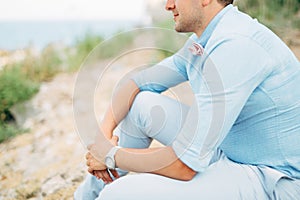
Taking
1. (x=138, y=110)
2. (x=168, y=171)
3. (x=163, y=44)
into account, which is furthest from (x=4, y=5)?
(x=168, y=171)

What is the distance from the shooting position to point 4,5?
646 cm

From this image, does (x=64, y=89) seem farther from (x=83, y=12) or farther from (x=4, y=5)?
(x=4, y=5)

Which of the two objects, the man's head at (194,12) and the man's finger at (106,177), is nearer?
the man's head at (194,12)

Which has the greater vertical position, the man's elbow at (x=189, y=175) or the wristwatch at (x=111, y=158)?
the wristwatch at (x=111, y=158)

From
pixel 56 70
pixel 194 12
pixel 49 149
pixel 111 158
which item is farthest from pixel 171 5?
pixel 56 70

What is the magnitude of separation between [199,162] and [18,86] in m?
3.17

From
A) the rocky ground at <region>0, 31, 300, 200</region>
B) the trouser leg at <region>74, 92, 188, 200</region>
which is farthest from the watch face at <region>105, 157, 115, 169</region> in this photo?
the rocky ground at <region>0, 31, 300, 200</region>

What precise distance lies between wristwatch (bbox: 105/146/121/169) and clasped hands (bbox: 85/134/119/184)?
36 millimetres

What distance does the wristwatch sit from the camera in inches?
64.3

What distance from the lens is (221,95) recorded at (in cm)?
141

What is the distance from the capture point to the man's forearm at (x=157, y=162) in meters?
1.47

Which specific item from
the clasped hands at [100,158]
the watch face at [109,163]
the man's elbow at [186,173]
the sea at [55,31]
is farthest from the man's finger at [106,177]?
the sea at [55,31]

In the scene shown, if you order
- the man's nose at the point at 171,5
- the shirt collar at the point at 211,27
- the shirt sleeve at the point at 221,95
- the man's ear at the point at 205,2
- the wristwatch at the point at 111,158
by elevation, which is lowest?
the wristwatch at the point at 111,158

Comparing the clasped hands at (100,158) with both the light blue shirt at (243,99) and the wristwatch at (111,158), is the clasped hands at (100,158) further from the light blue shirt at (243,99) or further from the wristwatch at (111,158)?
the light blue shirt at (243,99)
